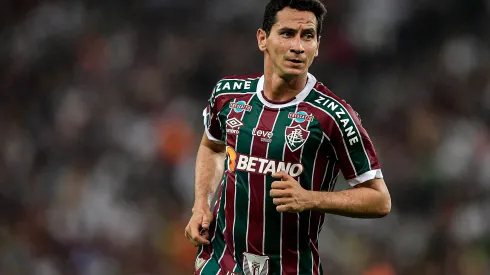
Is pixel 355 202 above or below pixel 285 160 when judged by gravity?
below

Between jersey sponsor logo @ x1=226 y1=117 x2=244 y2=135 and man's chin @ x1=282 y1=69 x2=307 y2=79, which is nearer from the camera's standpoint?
man's chin @ x1=282 y1=69 x2=307 y2=79

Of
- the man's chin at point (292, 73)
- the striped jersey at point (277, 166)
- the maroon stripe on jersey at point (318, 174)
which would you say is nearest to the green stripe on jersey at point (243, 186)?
the striped jersey at point (277, 166)

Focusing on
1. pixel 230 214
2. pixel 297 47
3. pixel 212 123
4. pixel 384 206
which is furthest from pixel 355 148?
pixel 212 123

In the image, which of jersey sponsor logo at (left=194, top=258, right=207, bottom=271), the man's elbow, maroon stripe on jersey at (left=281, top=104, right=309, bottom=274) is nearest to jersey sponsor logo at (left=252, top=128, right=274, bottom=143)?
maroon stripe on jersey at (left=281, top=104, right=309, bottom=274)

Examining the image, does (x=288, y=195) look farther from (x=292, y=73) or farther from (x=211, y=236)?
(x=211, y=236)

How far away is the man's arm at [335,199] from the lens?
324 cm

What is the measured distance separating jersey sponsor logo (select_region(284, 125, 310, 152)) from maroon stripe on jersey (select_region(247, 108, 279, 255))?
10 cm

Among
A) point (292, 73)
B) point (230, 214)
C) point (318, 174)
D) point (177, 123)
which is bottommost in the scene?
point (230, 214)

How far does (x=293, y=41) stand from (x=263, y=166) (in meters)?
0.60

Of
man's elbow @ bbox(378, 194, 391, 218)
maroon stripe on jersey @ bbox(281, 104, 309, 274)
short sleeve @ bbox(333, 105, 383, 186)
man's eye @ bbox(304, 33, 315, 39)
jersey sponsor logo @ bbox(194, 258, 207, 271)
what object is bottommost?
jersey sponsor logo @ bbox(194, 258, 207, 271)

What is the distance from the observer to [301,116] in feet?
11.7

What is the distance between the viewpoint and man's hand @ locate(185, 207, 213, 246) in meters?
3.80

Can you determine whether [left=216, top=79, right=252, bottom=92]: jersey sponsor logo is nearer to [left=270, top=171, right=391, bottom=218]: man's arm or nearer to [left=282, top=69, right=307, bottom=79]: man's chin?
[left=282, top=69, right=307, bottom=79]: man's chin

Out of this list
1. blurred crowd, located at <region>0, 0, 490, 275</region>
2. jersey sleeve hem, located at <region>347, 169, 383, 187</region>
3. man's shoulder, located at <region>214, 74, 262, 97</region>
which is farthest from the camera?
blurred crowd, located at <region>0, 0, 490, 275</region>
